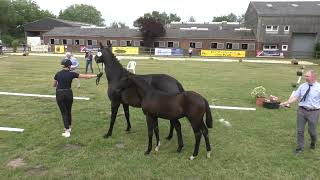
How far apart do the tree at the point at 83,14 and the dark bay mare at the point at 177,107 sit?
127559 millimetres

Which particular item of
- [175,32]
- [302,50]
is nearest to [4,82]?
[175,32]

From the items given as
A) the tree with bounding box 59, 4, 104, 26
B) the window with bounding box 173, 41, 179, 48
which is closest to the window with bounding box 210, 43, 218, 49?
the window with bounding box 173, 41, 179, 48

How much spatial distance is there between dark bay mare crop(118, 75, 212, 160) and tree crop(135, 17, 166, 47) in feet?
163

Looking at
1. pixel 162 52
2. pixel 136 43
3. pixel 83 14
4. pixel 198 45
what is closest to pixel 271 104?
pixel 162 52

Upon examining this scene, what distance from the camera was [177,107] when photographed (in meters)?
7.47

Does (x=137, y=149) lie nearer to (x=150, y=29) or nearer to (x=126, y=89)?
(x=126, y=89)

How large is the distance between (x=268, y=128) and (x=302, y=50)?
48410mm

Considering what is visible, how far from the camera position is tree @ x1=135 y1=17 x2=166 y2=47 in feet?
187

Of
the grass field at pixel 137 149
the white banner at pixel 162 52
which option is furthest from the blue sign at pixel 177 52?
the grass field at pixel 137 149

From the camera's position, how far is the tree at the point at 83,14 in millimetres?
130250

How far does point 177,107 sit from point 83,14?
443 feet

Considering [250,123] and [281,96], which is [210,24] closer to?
[281,96]

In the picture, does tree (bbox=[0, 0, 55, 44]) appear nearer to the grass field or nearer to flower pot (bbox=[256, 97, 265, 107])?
A: the grass field

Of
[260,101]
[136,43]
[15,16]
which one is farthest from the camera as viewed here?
[15,16]
